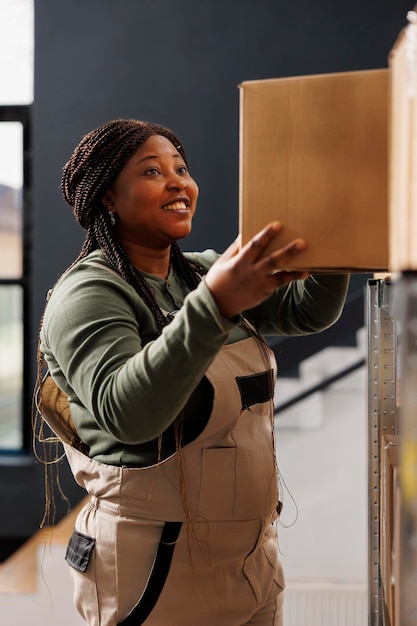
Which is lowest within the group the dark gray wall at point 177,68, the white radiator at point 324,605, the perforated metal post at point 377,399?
the white radiator at point 324,605

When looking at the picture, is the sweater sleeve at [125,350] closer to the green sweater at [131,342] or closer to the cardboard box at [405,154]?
the green sweater at [131,342]

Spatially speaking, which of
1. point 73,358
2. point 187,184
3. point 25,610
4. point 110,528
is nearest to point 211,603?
point 110,528

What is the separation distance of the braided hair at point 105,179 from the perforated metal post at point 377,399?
0.43 metres

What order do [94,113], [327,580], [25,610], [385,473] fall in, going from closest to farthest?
[385,473]
[25,610]
[327,580]
[94,113]

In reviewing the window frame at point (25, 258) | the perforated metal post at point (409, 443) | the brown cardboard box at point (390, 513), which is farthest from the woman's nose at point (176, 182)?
the window frame at point (25, 258)

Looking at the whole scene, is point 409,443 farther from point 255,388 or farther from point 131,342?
point 255,388

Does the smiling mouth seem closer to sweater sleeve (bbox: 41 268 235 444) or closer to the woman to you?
the woman

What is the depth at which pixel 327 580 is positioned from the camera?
300 centimetres

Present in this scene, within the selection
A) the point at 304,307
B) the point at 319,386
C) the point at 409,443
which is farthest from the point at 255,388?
the point at 319,386

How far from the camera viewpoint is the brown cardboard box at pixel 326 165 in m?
0.97

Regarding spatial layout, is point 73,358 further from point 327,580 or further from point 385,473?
point 327,580

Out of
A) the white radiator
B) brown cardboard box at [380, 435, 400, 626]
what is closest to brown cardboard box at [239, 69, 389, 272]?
brown cardboard box at [380, 435, 400, 626]

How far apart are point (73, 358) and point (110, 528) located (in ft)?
1.16

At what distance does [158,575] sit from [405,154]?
2.76 feet
